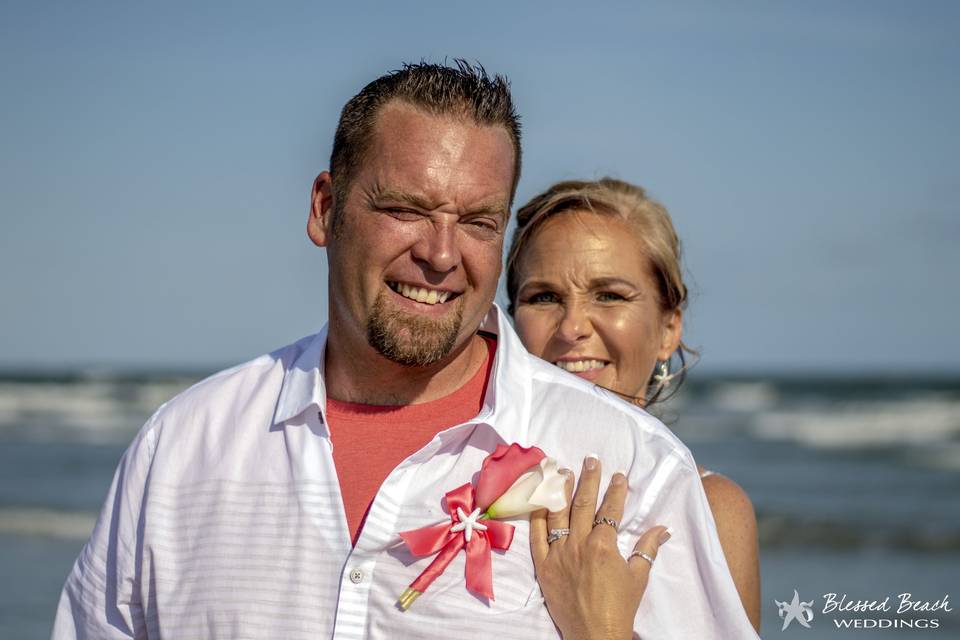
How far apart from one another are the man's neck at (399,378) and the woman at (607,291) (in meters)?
1.00

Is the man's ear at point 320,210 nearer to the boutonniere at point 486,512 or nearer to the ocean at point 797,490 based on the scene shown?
the boutonniere at point 486,512

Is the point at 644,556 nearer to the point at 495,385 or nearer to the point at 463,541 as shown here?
the point at 463,541

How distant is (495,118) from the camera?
9.88 feet

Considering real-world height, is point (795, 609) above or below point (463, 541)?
below

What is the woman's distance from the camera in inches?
160

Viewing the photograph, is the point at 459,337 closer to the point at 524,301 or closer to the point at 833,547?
the point at 524,301

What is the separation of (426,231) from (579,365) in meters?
1.31

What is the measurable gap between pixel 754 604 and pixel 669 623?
0.96m

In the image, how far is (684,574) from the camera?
2.76 meters

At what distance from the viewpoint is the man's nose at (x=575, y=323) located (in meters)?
4.05

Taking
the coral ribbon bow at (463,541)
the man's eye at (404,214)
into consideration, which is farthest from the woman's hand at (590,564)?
the man's eye at (404,214)

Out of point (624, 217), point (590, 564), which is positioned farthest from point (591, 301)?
point (590, 564)

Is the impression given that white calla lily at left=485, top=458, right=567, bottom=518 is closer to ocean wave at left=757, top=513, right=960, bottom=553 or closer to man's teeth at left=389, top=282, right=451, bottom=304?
man's teeth at left=389, top=282, right=451, bottom=304

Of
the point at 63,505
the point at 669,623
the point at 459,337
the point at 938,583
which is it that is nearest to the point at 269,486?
the point at 459,337
